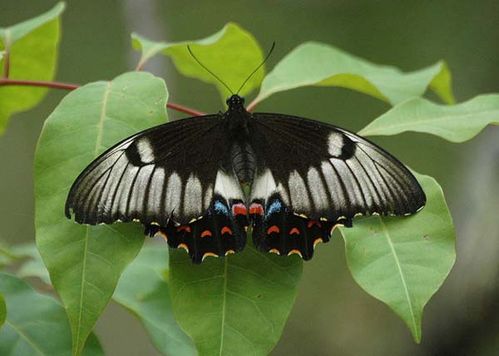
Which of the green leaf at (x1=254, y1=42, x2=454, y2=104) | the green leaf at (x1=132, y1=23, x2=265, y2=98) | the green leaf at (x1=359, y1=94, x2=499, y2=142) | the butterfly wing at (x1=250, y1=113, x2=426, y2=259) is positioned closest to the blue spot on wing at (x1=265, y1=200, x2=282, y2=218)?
the butterfly wing at (x1=250, y1=113, x2=426, y2=259)

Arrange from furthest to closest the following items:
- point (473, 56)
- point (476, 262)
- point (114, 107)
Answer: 1. point (473, 56)
2. point (476, 262)
3. point (114, 107)

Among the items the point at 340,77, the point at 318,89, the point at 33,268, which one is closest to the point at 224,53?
the point at 340,77

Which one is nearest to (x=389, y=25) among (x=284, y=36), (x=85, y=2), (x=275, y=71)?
(x=284, y=36)

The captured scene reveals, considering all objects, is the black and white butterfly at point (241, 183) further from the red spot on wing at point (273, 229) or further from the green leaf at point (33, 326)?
the green leaf at point (33, 326)

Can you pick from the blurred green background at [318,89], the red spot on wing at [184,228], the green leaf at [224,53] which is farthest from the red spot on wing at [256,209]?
the blurred green background at [318,89]

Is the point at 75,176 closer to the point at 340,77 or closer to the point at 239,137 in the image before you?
the point at 239,137

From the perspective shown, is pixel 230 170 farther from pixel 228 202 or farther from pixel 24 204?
pixel 24 204
